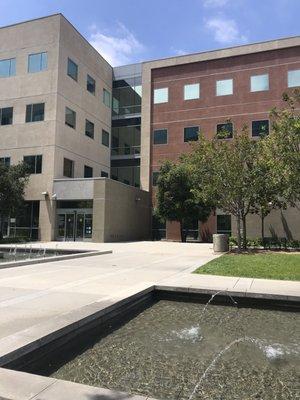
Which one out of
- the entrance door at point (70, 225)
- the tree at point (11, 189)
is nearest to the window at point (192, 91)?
the entrance door at point (70, 225)

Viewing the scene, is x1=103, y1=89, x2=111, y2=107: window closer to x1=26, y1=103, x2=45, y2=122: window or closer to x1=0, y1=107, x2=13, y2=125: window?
x1=26, y1=103, x2=45, y2=122: window

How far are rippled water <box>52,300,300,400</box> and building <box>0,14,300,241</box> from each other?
28.1 m

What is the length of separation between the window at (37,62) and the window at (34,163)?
8323 millimetres

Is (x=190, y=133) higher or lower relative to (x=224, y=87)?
lower

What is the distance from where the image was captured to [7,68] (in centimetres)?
4100

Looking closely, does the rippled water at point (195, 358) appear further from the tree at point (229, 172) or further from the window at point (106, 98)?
the window at point (106, 98)

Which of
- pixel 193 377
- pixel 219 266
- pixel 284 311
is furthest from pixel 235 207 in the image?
pixel 193 377

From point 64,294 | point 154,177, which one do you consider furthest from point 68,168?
point 64,294

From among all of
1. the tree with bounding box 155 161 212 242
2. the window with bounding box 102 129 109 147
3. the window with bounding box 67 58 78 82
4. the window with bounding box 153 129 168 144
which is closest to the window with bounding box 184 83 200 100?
the window with bounding box 153 129 168 144

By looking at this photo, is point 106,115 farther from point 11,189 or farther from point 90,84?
point 11,189

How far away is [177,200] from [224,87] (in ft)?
48.1

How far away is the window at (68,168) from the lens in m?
39.4

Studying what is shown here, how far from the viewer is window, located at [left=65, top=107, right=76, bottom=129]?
39875 mm

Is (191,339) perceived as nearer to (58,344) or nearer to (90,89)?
(58,344)
